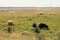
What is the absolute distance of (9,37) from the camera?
21656mm

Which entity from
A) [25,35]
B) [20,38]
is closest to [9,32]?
[25,35]

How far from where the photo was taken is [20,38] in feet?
67.7

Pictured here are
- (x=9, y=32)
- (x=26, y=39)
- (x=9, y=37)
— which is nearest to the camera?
(x=26, y=39)

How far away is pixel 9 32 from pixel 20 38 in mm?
4337

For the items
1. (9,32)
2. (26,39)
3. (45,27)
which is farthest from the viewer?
(45,27)

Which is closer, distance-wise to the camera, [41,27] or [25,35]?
[25,35]

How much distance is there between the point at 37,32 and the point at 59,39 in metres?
5.22

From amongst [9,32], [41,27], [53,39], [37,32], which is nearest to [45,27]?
[41,27]

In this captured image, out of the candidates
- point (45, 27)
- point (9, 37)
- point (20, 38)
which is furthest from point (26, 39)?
point (45, 27)

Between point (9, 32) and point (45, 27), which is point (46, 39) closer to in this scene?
point (9, 32)

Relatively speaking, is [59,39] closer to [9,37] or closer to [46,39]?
[46,39]

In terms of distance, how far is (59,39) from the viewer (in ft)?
65.4

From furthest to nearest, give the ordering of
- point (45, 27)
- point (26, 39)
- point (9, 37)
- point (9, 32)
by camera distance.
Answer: point (45, 27) < point (9, 32) < point (9, 37) < point (26, 39)

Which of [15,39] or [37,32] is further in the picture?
[37,32]
